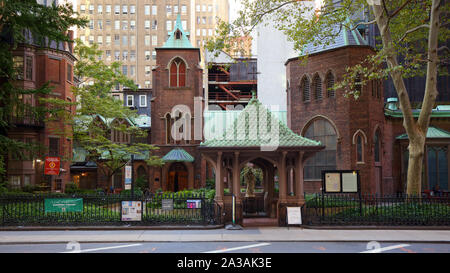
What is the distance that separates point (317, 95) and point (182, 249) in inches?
832

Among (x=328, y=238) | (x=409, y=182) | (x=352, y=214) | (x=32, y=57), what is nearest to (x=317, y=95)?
(x=409, y=182)

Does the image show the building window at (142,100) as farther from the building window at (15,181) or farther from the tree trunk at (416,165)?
the tree trunk at (416,165)

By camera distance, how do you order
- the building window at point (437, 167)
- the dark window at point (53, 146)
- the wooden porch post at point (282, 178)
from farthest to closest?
the dark window at point (53, 146) < the building window at point (437, 167) < the wooden porch post at point (282, 178)

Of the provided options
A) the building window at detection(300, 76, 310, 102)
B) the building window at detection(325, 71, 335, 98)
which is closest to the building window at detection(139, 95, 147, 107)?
the building window at detection(300, 76, 310, 102)

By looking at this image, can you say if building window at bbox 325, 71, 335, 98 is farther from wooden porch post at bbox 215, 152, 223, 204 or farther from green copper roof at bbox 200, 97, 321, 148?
wooden porch post at bbox 215, 152, 223, 204

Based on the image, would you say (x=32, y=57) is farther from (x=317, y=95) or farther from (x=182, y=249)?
(x=182, y=249)

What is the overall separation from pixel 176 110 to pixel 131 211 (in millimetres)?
21668

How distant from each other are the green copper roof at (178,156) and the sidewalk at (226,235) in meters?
19.2

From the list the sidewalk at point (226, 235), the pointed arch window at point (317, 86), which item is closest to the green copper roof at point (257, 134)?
the sidewalk at point (226, 235)

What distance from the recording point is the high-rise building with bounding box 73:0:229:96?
314 feet

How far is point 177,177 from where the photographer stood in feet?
126

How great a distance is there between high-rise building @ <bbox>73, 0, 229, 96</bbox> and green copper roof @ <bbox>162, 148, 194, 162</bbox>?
Result: 198ft

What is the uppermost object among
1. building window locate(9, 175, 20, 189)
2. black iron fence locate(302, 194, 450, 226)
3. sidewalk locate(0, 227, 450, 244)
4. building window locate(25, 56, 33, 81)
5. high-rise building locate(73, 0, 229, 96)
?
high-rise building locate(73, 0, 229, 96)

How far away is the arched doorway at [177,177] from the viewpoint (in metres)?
38.3
